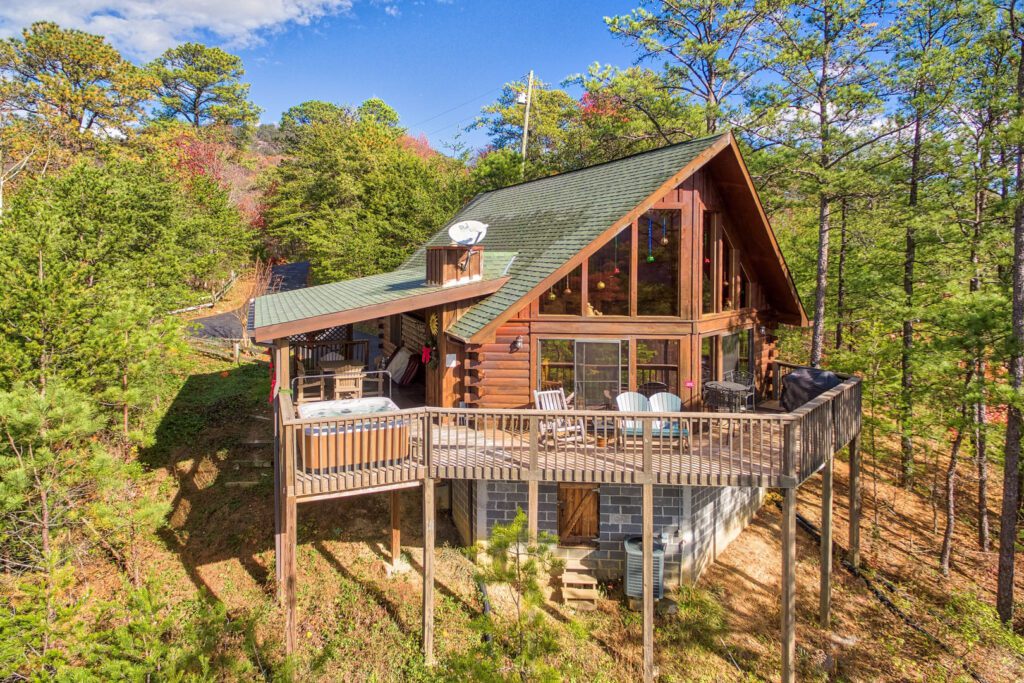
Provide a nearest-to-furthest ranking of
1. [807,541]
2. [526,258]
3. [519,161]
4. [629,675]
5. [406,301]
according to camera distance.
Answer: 1. [629,675]
2. [406,301]
3. [526,258]
4. [807,541]
5. [519,161]

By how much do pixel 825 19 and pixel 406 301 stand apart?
626 inches

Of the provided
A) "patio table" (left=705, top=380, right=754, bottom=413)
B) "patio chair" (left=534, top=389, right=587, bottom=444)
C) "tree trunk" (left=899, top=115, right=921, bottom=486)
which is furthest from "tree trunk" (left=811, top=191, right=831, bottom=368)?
"patio chair" (left=534, top=389, right=587, bottom=444)

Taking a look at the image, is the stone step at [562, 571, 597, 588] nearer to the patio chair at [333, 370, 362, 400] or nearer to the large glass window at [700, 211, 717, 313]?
the patio chair at [333, 370, 362, 400]

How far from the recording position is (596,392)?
11.7 meters

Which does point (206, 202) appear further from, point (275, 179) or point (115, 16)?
point (115, 16)

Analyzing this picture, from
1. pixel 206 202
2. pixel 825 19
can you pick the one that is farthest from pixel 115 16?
pixel 825 19

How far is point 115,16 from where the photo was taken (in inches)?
2124

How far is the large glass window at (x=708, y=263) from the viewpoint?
12180 millimetres

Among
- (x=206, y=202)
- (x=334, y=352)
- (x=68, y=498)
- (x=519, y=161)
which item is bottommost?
(x=68, y=498)

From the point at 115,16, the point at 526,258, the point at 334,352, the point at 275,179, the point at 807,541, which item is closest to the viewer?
the point at 526,258

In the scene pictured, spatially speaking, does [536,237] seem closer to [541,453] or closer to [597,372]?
[597,372]

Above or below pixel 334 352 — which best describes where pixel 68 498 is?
below

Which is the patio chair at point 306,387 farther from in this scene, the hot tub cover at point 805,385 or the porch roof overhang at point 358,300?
→ the hot tub cover at point 805,385

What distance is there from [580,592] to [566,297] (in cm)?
581
